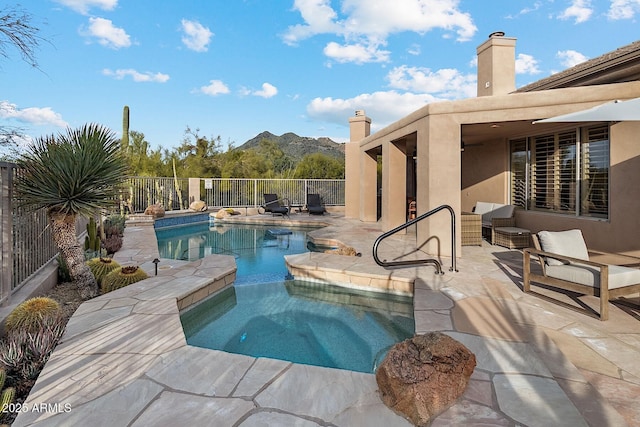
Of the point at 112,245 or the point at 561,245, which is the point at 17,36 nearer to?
the point at 112,245

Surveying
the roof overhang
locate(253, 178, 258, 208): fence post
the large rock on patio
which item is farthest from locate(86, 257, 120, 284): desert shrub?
locate(253, 178, 258, 208): fence post

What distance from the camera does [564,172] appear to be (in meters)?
7.22

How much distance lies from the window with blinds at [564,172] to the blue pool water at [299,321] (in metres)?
4.67

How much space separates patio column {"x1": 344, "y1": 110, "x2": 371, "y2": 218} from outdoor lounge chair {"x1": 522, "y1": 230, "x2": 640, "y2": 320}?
955 centimetres

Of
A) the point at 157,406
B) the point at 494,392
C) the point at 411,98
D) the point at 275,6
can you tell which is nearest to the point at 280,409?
the point at 157,406

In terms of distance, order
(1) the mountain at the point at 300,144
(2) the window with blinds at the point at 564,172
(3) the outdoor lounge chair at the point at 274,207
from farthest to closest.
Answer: (1) the mountain at the point at 300,144, (3) the outdoor lounge chair at the point at 274,207, (2) the window with blinds at the point at 564,172

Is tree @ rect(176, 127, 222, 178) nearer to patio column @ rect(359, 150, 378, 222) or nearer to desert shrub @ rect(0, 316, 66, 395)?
patio column @ rect(359, 150, 378, 222)

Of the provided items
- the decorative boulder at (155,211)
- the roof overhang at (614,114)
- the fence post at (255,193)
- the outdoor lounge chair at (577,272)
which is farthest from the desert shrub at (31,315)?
the fence post at (255,193)

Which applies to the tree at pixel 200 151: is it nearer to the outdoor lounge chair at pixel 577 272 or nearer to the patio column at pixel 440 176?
the patio column at pixel 440 176

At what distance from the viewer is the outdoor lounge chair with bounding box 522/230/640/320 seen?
359 centimetres

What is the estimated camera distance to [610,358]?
2.81 meters

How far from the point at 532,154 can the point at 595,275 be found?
544 cm

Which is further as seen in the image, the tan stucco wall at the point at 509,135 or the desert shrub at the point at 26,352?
the tan stucco wall at the point at 509,135

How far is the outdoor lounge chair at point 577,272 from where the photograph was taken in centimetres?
359
